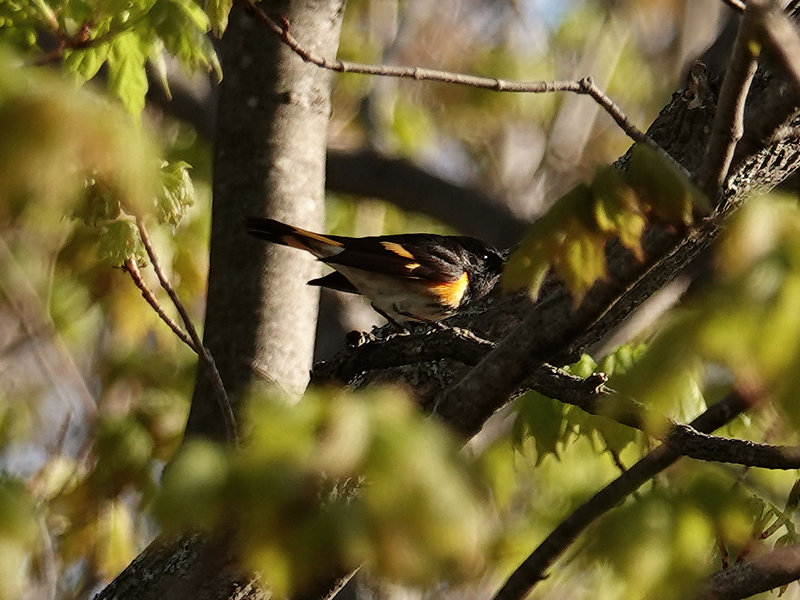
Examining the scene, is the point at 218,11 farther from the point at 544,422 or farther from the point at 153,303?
the point at 544,422

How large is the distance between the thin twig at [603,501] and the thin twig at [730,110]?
55 centimetres

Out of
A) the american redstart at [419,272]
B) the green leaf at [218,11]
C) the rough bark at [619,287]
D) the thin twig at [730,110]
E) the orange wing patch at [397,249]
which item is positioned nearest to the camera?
the thin twig at [730,110]

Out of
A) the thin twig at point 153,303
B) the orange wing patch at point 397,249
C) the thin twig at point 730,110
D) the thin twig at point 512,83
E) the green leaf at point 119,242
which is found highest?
the thin twig at point 730,110

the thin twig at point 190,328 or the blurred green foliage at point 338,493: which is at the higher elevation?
the blurred green foliage at point 338,493

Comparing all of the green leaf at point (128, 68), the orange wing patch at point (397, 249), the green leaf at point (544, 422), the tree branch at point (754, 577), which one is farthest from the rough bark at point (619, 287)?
the orange wing patch at point (397, 249)

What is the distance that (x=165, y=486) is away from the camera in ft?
5.14

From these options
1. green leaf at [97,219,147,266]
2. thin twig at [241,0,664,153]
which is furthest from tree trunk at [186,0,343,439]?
thin twig at [241,0,664,153]

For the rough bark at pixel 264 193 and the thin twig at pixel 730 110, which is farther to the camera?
the rough bark at pixel 264 193

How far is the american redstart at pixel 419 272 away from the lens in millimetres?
4684

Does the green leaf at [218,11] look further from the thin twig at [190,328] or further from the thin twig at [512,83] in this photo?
the thin twig at [190,328]

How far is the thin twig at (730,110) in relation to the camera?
153 cm

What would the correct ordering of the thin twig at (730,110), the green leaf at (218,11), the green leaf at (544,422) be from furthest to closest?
the green leaf at (544,422), the green leaf at (218,11), the thin twig at (730,110)

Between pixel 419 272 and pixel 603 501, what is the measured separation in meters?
2.68

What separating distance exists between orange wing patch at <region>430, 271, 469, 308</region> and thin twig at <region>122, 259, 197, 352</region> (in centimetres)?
242
